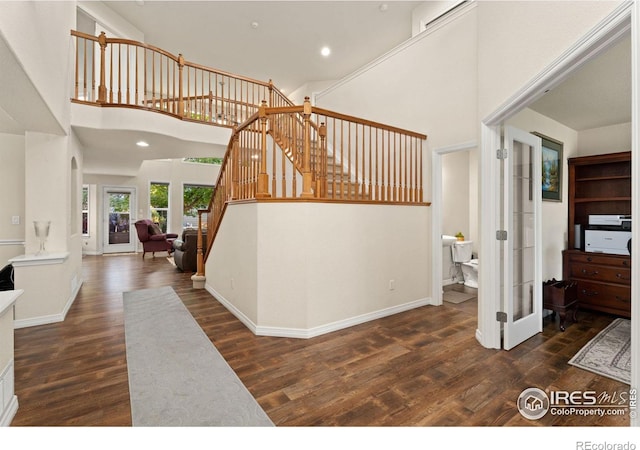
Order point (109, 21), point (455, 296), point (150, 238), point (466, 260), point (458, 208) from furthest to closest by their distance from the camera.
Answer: point (150, 238) < point (458, 208) < point (109, 21) < point (466, 260) < point (455, 296)

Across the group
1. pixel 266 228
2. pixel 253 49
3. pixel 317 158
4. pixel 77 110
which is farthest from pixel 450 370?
pixel 253 49

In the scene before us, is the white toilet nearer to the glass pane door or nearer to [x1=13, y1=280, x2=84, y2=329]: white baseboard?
the glass pane door

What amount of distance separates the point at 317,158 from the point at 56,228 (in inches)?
128

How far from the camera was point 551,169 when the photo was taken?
368cm

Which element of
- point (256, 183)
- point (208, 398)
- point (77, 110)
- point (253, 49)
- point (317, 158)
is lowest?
point (208, 398)

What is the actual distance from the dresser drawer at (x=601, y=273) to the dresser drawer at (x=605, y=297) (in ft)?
0.21

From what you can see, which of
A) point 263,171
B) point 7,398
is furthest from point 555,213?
point 7,398

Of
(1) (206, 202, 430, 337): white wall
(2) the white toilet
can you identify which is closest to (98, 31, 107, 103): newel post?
(1) (206, 202, 430, 337): white wall

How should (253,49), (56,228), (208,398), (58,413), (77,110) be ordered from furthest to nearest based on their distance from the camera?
(253,49) → (77,110) → (56,228) → (208,398) → (58,413)

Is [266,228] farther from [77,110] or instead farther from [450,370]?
[77,110]

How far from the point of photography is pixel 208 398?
6.31 ft

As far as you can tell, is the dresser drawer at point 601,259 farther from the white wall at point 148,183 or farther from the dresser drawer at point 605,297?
the white wall at point 148,183

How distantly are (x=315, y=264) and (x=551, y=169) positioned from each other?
3181 mm

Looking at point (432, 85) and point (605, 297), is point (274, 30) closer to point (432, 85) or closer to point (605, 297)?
point (432, 85)
